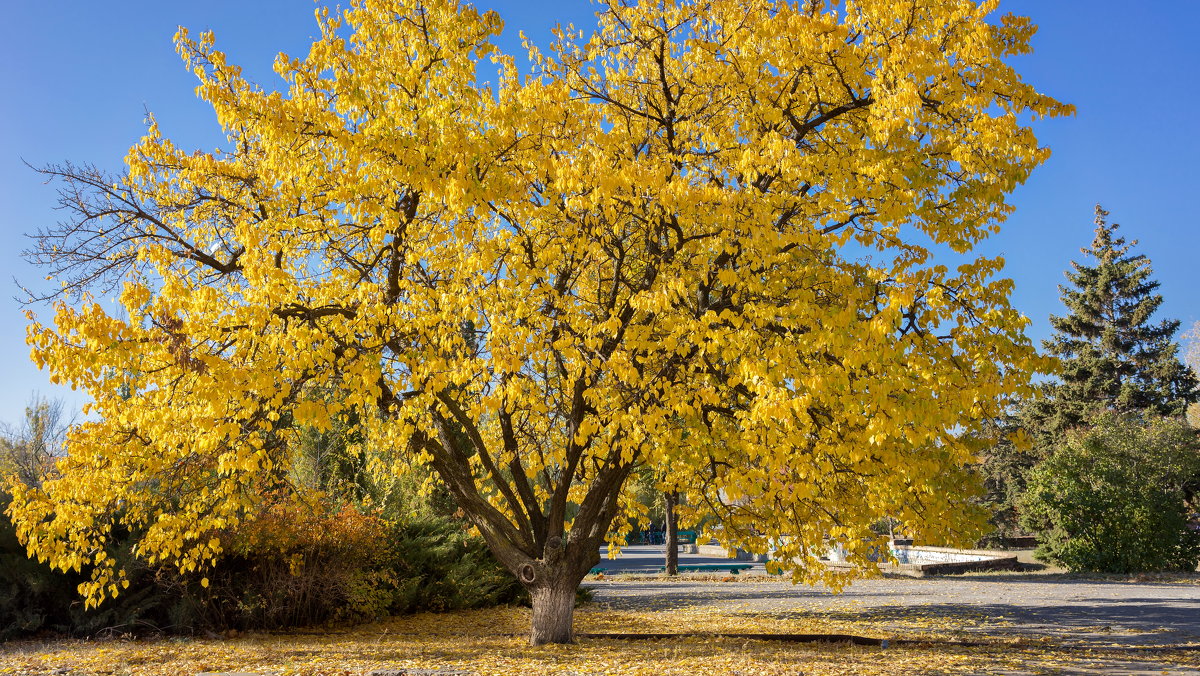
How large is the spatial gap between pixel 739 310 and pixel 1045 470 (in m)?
18.3

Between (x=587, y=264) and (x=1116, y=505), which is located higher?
(x=587, y=264)

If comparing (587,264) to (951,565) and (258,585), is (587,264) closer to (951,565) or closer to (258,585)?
(258,585)

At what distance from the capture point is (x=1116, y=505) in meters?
21.4

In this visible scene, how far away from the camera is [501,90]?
320 inches

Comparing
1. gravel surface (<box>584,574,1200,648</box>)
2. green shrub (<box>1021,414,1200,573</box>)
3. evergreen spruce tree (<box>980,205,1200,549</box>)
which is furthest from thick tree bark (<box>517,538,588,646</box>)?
evergreen spruce tree (<box>980,205,1200,549</box>)

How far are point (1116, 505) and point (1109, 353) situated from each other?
17.8m

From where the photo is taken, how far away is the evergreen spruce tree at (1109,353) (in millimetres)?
33781

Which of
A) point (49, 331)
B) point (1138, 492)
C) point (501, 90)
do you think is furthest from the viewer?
point (1138, 492)

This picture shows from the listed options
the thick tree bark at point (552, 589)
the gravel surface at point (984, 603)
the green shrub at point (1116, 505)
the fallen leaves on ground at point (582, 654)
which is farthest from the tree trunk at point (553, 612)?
the green shrub at point (1116, 505)

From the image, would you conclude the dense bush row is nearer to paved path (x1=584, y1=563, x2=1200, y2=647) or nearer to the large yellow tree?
the large yellow tree

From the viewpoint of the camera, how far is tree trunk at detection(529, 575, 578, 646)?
9.54 m

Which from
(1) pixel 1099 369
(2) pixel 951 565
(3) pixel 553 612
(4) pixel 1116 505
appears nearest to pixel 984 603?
(4) pixel 1116 505

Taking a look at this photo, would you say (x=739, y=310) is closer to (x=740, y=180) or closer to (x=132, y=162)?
(x=740, y=180)

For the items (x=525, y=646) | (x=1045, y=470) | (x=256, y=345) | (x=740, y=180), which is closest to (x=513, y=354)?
(x=256, y=345)
